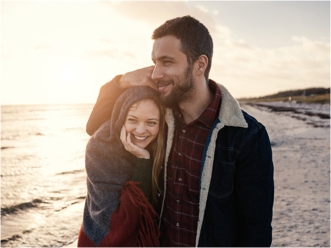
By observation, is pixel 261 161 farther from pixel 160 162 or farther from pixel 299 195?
pixel 299 195

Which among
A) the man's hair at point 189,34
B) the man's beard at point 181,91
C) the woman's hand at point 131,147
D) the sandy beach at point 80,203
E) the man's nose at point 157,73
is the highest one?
the man's hair at point 189,34

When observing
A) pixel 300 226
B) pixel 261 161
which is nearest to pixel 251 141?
pixel 261 161

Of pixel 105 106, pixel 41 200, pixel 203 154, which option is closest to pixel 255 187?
pixel 203 154

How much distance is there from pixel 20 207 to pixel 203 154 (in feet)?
21.6

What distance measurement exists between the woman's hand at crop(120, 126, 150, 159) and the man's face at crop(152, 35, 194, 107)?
18.0 inches

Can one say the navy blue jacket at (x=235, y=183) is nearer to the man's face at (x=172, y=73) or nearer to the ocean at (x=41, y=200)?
the man's face at (x=172, y=73)

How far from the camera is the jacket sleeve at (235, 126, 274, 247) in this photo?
207 cm

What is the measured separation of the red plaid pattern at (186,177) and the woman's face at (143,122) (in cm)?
25

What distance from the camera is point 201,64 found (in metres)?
2.61

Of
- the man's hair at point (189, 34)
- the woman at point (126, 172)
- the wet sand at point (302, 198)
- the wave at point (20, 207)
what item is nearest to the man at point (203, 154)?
the man's hair at point (189, 34)

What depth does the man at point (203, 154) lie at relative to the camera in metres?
2.13

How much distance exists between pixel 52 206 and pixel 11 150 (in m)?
10.8

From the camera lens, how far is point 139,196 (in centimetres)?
239

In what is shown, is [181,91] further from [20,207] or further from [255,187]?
[20,207]
